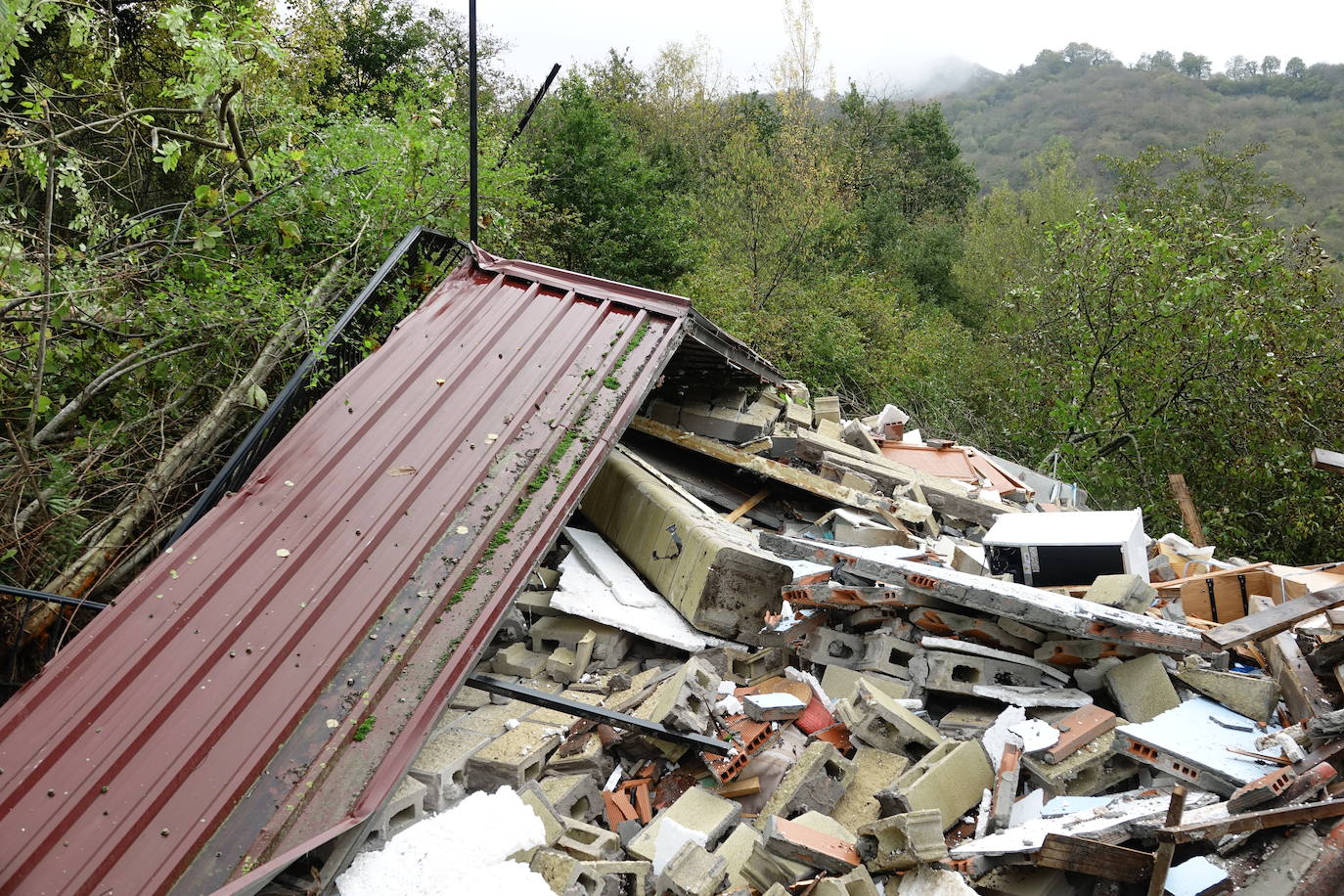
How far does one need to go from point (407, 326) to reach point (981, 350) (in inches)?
518

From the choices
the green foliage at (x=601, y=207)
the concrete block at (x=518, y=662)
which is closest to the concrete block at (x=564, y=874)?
the concrete block at (x=518, y=662)

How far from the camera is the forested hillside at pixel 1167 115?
110 feet

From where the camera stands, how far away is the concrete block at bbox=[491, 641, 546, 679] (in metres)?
5.07

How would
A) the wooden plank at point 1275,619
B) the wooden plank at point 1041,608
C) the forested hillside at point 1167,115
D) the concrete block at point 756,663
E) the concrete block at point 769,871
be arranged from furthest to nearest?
the forested hillside at point 1167,115
the concrete block at point 756,663
the wooden plank at point 1275,619
the wooden plank at point 1041,608
the concrete block at point 769,871

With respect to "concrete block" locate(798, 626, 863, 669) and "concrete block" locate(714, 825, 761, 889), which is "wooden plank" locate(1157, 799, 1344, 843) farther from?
"concrete block" locate(798, 626, 863, 669)

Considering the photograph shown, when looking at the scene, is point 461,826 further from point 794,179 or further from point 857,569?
point 794,179

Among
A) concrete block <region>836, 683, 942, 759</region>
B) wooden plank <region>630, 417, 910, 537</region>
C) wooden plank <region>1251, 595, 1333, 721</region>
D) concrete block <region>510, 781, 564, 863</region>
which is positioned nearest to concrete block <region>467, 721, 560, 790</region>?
concrete block <region>510, 781, 564, 863</region>

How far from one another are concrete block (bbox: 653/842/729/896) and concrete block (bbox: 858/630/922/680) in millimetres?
1587

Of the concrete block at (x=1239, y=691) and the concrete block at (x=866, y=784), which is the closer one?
the concrete block at (x=866, y=784)

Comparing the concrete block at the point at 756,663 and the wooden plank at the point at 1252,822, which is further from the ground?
the wooden plank at the point at 1252,822

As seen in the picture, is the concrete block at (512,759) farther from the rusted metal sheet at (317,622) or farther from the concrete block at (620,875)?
the concrete block at (620,875)

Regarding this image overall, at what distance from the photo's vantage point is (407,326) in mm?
6109

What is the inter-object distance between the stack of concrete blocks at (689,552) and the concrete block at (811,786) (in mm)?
1206

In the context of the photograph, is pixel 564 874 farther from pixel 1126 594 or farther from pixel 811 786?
pixel 1126 594
